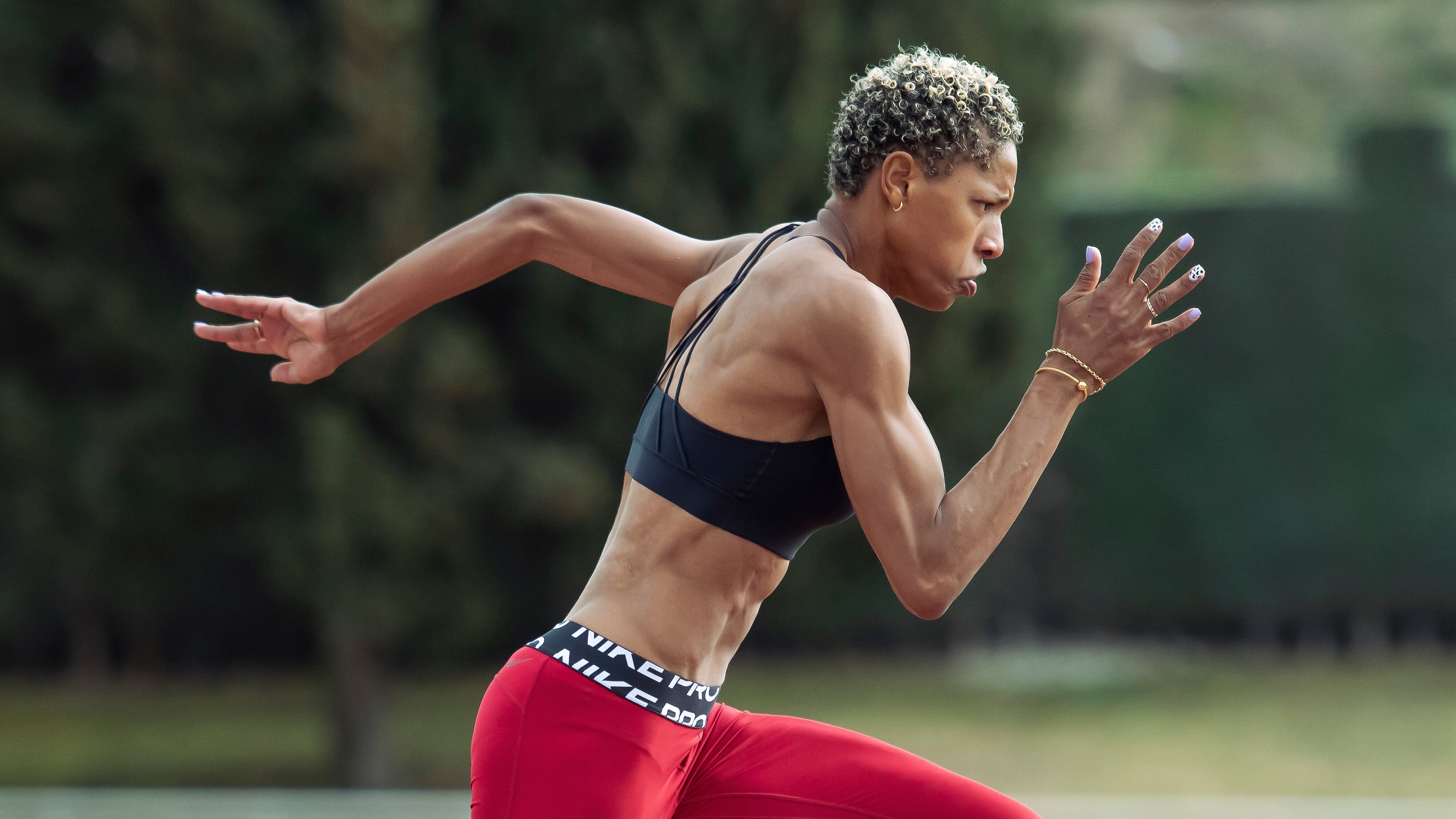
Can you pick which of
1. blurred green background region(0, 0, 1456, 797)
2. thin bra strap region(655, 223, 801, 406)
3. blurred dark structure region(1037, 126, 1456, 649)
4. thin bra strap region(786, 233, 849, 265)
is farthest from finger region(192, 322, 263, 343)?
blurred dark structure region(1037, 126, 1456, 649)

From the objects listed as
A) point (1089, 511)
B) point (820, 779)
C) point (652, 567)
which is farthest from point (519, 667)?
point (1089, 511)

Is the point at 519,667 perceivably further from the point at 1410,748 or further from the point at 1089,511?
the point at 1089,511

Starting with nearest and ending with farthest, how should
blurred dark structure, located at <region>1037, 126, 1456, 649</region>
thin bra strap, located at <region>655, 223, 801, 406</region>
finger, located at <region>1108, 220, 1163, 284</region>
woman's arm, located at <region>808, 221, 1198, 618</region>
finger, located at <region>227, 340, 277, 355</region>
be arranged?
woman's arm, located at <region>808, 221, 1198, 618</region> → finger, located at <region>1108, 220, 1163, 284</region> → thin bra strap, located at <region>655, 223, 801, 406</region> → finger, located at <region>227, 340, 277, 355</region> → blurred dark structure, located at <region>1037, 126, 1456, 649</region>

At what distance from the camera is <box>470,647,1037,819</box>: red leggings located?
1.90m

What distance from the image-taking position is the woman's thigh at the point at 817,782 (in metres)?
2.02

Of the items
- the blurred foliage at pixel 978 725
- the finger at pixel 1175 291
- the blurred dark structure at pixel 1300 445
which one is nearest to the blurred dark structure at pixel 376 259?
the blurred foliage at pixel 978 725

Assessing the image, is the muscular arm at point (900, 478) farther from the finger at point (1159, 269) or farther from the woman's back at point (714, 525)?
the finger at point (1159, 269)

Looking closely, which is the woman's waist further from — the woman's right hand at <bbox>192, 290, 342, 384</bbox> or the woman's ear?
the woman's right hand at <bbox>192, 290, 342, 384</bbox>

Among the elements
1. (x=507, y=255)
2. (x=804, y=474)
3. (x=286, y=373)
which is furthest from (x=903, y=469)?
(x=286, y=373)

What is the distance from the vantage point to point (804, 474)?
192 cm

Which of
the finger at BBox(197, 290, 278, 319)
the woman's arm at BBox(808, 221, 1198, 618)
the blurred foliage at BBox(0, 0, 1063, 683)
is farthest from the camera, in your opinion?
the blurred foliage at BBox(0, 0, 1063, 683)

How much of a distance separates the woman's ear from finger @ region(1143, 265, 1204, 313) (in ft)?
1.13

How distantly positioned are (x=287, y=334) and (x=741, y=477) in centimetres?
89

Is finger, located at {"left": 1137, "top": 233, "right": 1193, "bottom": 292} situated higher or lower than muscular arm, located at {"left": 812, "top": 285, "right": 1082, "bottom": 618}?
higher
